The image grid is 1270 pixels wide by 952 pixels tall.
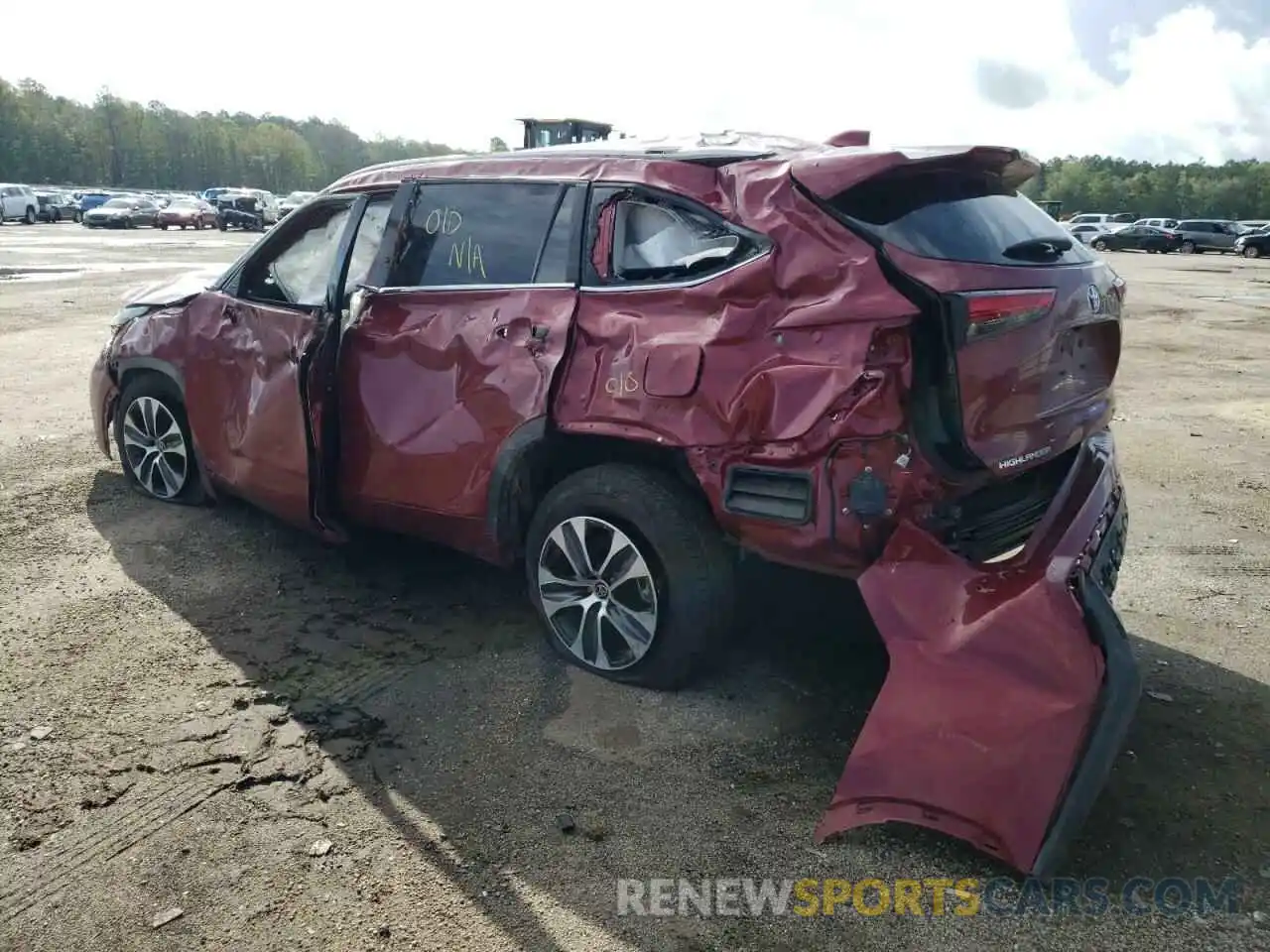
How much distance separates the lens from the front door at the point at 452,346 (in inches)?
152

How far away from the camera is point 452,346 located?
405 cm

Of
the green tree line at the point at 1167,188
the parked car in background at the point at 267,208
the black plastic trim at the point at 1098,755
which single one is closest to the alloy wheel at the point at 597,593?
the black plastic trim at the point at 1098,755

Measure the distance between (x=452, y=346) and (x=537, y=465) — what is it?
59cm

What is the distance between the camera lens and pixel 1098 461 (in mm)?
3809

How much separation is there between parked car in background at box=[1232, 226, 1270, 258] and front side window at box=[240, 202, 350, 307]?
46249mm

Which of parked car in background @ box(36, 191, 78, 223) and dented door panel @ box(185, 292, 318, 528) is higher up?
parked car in background @ box(36, 191, 78, 223)

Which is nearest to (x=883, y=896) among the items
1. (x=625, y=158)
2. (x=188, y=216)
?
(x=625, y=158)

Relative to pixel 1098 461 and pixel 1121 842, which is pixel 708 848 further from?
pixel 1098 461

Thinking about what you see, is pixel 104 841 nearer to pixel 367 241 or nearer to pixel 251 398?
pixel 251 398

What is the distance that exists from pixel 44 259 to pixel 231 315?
22.5 m

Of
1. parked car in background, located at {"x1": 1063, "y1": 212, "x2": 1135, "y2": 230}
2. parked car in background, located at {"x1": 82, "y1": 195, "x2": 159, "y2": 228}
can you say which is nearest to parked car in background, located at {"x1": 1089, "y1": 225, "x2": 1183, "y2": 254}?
parked car in background, located at {"x1": 1063, "y1": 212, "x2": 1135, "y2": 230}

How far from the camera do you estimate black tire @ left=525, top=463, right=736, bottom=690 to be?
3.55 metres

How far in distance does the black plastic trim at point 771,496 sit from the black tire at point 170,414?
3.28 meters

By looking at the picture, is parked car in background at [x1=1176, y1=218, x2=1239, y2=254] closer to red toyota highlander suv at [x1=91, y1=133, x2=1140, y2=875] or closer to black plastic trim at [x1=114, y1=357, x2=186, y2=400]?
red toyota highlander suv at [x1=91, y1=133, x2=1140, y2=875]
